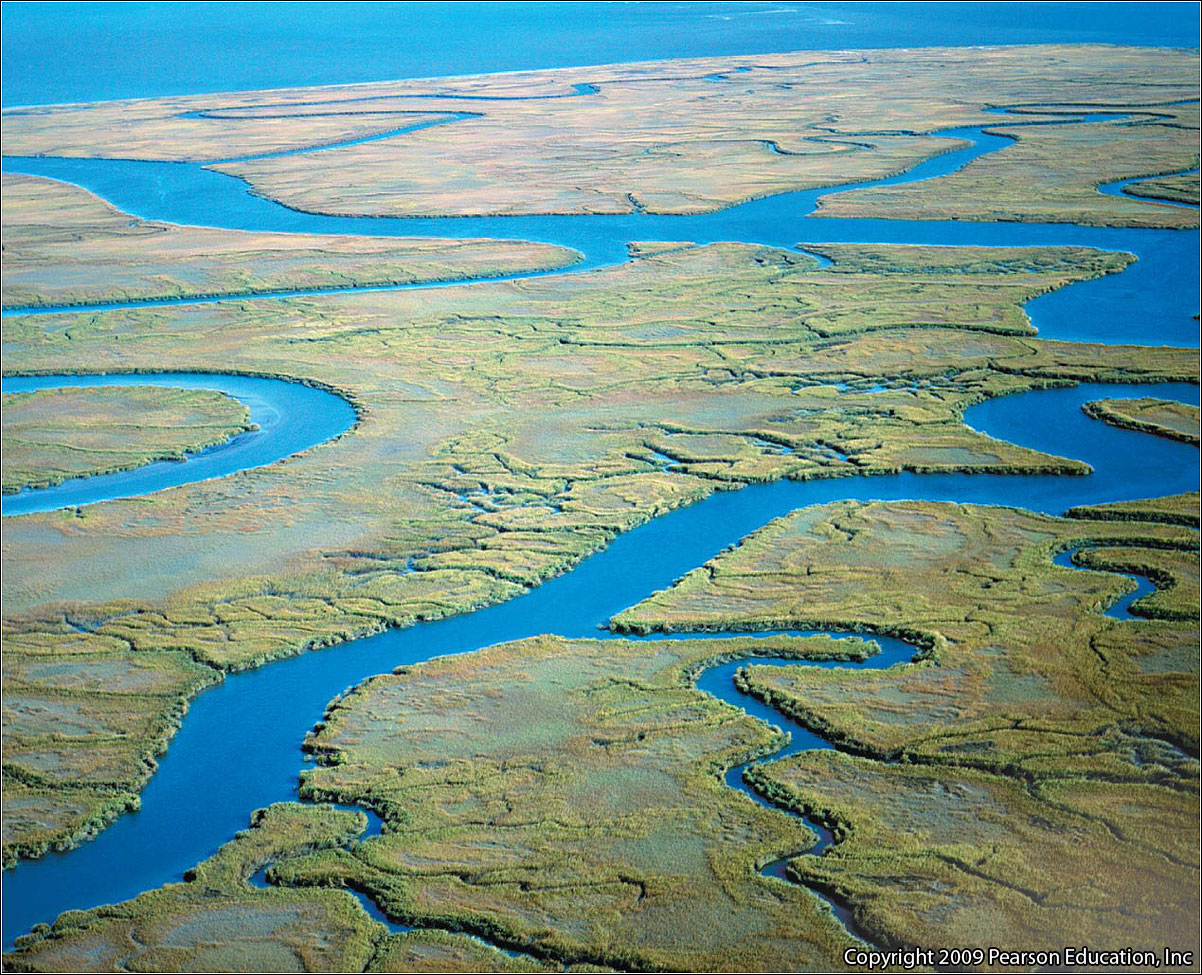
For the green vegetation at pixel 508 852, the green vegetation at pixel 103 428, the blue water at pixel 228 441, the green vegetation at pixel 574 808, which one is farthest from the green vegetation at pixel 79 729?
the green vegetation at pixel 103 428

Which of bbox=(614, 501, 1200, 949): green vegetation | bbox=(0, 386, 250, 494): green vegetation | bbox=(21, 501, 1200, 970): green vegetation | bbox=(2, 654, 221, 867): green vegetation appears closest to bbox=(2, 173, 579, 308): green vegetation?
bbox=(0, 386, 250, 494): green vegetation

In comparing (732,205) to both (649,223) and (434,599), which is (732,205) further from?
(434,599)

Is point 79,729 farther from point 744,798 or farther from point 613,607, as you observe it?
point 744,798

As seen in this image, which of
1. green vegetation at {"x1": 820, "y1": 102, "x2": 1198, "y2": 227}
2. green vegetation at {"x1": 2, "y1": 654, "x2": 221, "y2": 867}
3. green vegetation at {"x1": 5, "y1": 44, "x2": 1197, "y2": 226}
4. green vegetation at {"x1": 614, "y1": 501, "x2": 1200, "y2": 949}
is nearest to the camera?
green vegetation at {"x1": 614, "y1": 501, "x2": 1200, "y2": 949}

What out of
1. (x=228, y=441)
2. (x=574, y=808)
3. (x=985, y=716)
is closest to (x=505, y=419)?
(x=228, y=441)

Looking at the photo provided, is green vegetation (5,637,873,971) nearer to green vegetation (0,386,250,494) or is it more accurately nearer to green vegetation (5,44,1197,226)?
green vegetation (0,386,250,494)

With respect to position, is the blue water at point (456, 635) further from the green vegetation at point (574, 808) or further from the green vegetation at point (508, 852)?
the green vegetation at point (574, 808)
